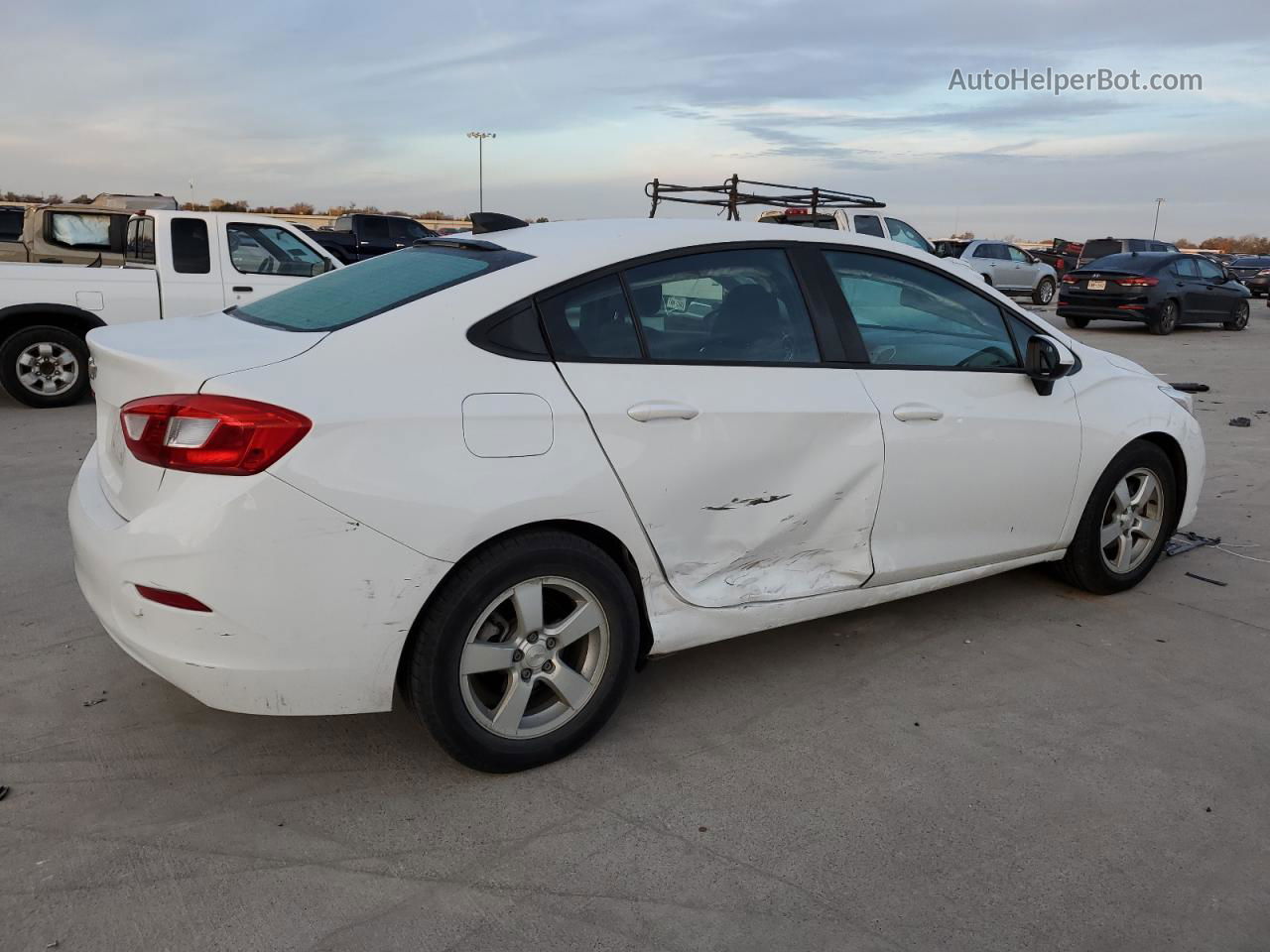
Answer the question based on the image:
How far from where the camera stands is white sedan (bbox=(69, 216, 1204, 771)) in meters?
2.65

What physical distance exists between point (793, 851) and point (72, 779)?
6.89 ft

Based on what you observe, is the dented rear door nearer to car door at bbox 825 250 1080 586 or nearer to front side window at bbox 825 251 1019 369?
car door at bbox 825 250 1080 586

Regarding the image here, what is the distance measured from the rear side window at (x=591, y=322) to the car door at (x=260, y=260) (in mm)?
7067

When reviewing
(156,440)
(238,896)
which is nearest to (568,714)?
(238,896)

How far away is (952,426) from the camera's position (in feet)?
12.5

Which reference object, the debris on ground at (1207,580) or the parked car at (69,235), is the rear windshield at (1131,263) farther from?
the parked car at (69,235)

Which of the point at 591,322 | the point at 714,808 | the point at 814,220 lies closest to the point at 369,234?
the point at 814,220

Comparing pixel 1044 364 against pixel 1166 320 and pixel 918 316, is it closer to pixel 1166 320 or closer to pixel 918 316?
pixel 918 316

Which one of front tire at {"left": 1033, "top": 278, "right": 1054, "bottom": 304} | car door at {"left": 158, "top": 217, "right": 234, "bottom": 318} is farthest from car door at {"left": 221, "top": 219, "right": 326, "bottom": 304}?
front tire at {"left": 1033, "top": 278, "right": 1054, "bottom": 304}

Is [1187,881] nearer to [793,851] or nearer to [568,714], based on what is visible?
[793,851]

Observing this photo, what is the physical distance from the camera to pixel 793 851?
2.75 metres

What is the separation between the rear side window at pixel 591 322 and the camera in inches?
121

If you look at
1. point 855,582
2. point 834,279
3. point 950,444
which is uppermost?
point 834,279

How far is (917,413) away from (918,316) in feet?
1.63
